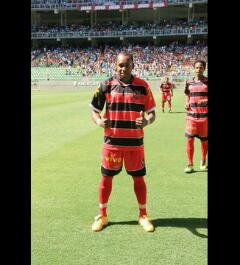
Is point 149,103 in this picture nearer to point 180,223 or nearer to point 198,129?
point 180,223

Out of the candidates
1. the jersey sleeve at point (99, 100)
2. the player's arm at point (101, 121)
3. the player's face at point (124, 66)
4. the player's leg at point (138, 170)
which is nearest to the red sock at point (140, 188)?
the player's leg at point (138, 170)

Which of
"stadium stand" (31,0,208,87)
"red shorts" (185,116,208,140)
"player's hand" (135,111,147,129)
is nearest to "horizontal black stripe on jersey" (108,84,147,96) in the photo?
"player's hand" (135,111,147,129)

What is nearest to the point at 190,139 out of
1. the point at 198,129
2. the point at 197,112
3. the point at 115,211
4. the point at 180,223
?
the point at 198,129

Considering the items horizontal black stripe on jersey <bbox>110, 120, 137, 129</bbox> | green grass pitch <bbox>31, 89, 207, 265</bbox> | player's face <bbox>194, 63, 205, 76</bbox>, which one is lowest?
green grass pitch <bbox>31, 89, 207, 265</bbox>

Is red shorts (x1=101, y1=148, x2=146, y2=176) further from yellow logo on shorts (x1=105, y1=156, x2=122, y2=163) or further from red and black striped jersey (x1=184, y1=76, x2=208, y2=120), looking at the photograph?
red and black striped jersey (x1=184, y1=76, x2=208, y2=120)

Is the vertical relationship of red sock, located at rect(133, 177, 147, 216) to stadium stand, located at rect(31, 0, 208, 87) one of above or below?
below

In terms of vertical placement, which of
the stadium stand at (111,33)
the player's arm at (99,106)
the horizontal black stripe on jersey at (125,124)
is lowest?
the horizontal black stripe on jersey at (125,124)

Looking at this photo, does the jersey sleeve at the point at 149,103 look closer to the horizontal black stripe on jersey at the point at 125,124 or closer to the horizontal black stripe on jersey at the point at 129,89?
the horizontal black stripe on jersey at the point at 129,89

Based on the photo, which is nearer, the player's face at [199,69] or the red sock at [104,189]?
the red sock at [104,189]

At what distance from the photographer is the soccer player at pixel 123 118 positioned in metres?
5.13

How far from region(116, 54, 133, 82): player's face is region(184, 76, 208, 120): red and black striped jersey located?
11.8 ft

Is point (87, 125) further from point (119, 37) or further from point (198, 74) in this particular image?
point (119, 37)

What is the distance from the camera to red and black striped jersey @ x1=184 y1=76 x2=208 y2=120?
27.6 feet
